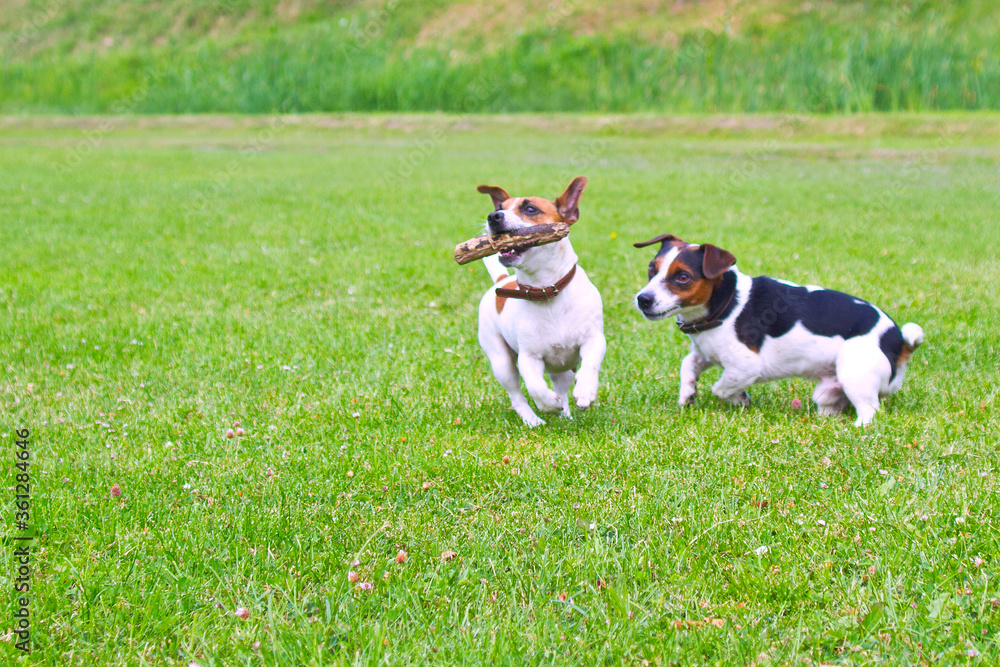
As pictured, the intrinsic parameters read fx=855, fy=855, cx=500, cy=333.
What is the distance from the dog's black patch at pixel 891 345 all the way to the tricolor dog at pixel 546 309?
151 cm

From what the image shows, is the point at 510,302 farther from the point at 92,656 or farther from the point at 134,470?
the point at 92,656

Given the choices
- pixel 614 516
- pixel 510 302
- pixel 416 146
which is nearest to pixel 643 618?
pixel 614 516

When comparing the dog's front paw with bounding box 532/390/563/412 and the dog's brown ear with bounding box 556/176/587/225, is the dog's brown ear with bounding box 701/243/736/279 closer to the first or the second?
the dog's brown ear with bounding box 556/176/587/225

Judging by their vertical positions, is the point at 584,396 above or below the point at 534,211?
below

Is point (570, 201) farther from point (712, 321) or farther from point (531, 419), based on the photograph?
point (531, 419)

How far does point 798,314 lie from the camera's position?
4750mm

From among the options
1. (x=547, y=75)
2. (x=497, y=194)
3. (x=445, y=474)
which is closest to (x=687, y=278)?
(x=497, y=194)

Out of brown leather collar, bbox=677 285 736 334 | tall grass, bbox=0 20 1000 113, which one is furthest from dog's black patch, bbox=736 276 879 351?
tall grass, bbox=0 20 1000 113

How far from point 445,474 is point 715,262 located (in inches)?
71.8

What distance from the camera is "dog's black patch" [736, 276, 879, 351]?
4691 mm

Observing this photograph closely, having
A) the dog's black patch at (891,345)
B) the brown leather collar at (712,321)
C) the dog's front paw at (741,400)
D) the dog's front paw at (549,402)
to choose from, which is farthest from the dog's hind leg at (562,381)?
the dog's black patch at (891,345)

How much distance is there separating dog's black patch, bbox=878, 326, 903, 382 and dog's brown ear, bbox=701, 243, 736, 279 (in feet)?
3.14

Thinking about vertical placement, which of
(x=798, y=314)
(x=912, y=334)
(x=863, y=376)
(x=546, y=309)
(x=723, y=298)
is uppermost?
(x=546, y=309)

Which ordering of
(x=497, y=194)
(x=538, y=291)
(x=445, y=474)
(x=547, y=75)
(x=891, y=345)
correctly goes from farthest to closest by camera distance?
(x=547, y=75) → (x=497, y=194) → (x=891, y=345) → (x=538, y=291) → (x=445, y=474)
